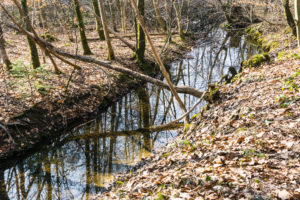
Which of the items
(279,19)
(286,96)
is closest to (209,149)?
(286,96)

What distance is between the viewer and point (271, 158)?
3801 millimetres

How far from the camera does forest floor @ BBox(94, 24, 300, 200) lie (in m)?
3.30

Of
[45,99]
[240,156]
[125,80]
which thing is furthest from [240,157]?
[125,80]

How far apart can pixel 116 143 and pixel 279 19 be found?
57.8 feet

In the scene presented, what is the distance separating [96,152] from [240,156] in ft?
16.8

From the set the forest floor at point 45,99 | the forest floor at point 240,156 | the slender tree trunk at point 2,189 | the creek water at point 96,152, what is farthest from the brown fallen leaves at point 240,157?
the forest floor at point 45,99

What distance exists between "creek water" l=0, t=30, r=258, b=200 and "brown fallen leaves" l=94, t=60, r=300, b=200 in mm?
988

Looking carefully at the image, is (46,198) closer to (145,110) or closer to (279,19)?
(145,110)

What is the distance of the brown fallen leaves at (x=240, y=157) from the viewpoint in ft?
10.8

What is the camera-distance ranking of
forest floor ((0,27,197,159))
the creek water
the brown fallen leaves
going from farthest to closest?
forest floor ((0,27,197,159)) → the creek water → the brown fallen leaves

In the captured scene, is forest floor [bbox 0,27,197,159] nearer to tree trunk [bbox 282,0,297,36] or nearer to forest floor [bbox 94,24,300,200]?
forest floor [bbox 94,24,300,200]

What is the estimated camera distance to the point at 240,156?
4176 mm

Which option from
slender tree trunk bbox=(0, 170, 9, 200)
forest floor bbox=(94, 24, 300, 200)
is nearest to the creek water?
slender tree trunk bbox=(0, 170, 9, 200)

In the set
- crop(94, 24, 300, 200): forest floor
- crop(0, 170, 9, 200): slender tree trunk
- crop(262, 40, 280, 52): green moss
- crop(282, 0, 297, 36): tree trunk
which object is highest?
crop(282, 0, 297, 36): tree trunk
